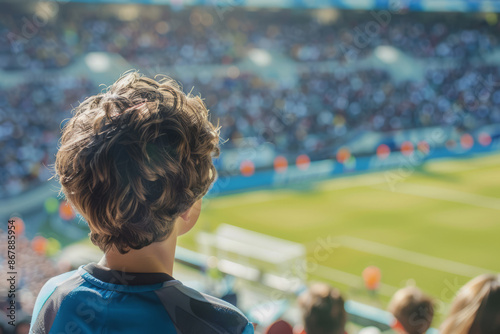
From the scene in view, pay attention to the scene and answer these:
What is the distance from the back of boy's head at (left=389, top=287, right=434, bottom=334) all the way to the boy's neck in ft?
6.86

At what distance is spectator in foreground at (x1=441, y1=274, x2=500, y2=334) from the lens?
1994 mm

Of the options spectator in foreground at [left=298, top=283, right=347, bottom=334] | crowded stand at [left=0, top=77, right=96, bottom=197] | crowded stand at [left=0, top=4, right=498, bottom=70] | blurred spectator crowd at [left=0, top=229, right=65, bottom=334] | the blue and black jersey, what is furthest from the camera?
crowded stand at [left=0, top=4, right=498, bottom=70]

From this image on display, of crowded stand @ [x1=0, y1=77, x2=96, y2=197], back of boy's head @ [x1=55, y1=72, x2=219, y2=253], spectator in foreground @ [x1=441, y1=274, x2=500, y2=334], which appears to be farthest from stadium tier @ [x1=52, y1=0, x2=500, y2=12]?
back of boy's head @ [x1=55, y1=72, x2=219, y2=253]

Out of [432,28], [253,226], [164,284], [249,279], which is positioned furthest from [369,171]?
[164,284]

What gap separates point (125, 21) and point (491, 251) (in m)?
18.3

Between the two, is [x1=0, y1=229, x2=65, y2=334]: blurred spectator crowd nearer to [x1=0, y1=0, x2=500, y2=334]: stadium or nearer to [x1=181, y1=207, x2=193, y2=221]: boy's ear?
[x1=0, y1=0, x2=500, y2=334]: stadium

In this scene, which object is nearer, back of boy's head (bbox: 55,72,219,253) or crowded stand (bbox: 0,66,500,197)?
back of boy's head (bbox: 55,72,219,253)

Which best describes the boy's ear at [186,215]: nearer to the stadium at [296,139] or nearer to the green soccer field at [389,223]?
the stadium at [296,139]

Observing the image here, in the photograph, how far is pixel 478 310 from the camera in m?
2.02

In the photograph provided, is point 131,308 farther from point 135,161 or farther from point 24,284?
point 24,284

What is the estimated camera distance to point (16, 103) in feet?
57.5

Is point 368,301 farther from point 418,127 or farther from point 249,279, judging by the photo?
point 418,127

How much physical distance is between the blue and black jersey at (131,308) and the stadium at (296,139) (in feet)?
4.40

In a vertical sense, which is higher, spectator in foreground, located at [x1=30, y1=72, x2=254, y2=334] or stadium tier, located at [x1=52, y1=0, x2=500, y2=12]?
stadium tier, located at [x1=52, y1=0, x2=500, y2=12]
